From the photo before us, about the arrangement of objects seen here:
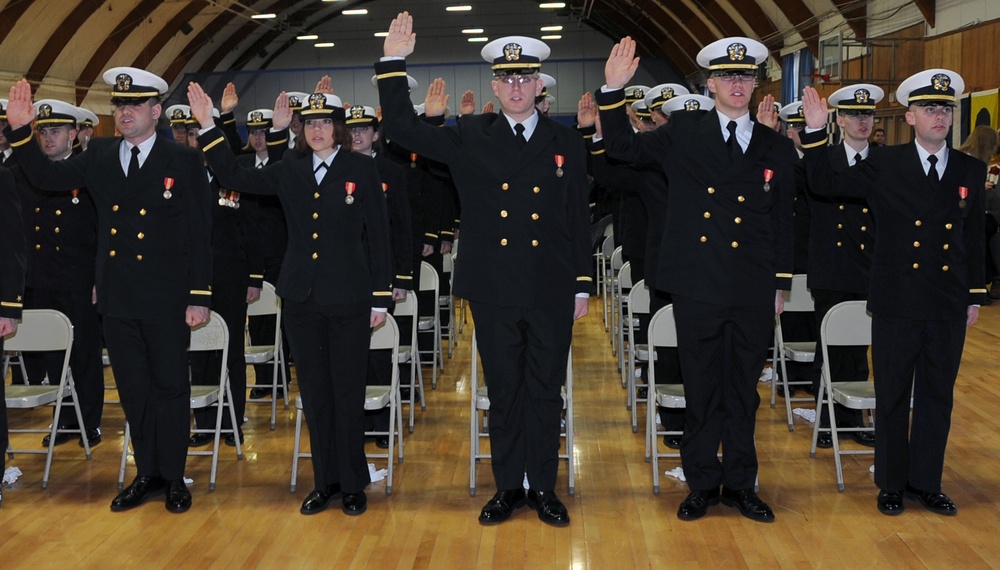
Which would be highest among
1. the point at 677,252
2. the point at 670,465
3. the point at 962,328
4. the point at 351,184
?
the point at 351,184

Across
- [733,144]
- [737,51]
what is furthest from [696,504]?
[737,51]

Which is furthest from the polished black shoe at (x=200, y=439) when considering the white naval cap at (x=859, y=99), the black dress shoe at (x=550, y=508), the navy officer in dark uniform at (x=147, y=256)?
the white naval cap at (x=859, y=99)

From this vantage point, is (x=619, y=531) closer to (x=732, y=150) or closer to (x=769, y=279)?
(x=769, y=279)

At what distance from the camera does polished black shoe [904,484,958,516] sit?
4.51m

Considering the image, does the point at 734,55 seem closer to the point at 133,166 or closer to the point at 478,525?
the point at 478,525

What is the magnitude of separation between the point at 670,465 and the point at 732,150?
1929mm

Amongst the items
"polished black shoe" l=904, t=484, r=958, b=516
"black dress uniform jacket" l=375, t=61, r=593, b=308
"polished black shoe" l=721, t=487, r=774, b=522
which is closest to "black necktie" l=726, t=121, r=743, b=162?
"black dress uniform jacket" l=375, t=61, r=593, b=308

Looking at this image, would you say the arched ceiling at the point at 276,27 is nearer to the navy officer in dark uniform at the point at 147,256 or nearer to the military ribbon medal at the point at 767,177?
the military ribbon medal at the point at 767,177

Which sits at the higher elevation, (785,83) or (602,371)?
(785,83)

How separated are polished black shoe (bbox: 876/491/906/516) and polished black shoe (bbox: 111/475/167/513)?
344 cm

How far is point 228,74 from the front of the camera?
27969 mm

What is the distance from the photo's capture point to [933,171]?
4469 mm

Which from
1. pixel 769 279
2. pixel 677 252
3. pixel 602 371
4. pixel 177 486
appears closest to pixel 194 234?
pixel 177 486

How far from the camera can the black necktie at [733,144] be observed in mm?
4387
